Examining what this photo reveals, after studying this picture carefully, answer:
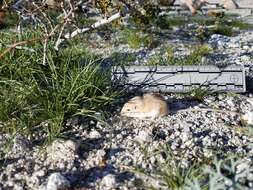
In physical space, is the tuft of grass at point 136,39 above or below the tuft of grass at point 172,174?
above

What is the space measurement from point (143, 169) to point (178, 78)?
147 cm

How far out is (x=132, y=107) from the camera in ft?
15.4

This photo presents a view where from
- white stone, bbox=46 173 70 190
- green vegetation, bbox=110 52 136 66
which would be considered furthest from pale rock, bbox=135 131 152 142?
green vegetation, bbox=110 52 136 66

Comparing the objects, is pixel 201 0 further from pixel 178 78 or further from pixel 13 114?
pixel 13 114

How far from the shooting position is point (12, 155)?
4.20 metres

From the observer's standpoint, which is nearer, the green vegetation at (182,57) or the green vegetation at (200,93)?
the green vegetation at (200,93)

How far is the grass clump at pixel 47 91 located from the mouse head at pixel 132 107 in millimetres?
138

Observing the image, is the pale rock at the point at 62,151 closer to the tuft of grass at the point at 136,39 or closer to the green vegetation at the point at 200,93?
the green vegetation at the point at 200,93

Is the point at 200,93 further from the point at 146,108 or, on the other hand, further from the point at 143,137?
the point at 143,137

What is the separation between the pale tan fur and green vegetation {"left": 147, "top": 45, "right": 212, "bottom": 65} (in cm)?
112

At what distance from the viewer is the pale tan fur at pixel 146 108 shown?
15.3 ft

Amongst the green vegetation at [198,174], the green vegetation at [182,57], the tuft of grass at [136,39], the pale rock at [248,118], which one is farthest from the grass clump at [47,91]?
the tuft of grass at [136,39]

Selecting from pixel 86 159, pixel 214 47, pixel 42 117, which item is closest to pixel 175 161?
pixel 86 159

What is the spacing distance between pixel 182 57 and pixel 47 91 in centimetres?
211
